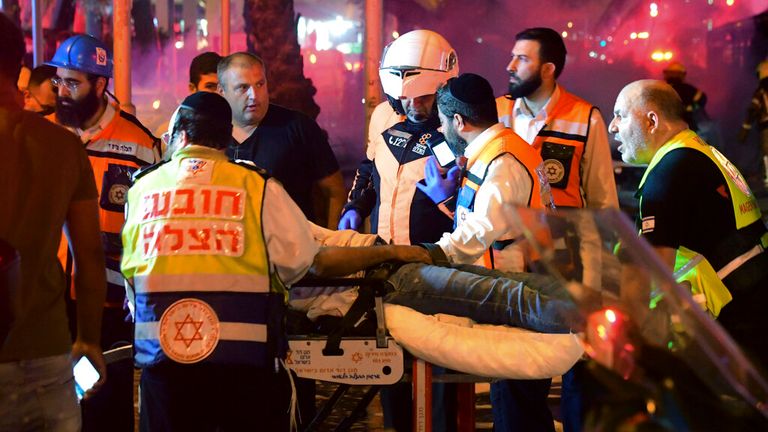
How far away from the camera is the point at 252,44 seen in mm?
15102

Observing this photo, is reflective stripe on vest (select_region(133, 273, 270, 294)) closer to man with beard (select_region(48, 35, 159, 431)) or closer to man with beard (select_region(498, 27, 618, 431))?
man with beard (select_region(48, 35, 159, 431))

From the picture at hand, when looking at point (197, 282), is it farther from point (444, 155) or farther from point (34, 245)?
point (444, 155)

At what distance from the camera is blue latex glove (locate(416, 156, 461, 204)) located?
5523 mm

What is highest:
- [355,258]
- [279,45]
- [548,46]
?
[279,45]

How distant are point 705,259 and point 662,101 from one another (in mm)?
780

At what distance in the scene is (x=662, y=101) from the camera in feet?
16.4

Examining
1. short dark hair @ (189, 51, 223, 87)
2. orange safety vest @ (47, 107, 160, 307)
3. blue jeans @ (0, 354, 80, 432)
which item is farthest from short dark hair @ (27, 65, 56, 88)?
blue jeans @ (0, 354, 80, 432)

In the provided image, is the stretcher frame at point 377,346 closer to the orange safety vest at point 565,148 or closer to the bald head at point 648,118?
the bald head at point 648,118

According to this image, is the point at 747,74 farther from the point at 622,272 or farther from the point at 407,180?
the point at 622,272

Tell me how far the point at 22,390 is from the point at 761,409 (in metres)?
1.94

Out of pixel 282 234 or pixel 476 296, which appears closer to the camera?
pixel 282 234

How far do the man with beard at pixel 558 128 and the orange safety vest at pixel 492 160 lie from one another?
3.56 feet

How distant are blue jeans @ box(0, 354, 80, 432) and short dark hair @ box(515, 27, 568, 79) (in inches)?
157

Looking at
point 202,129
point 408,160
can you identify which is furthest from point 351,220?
point 202,129
